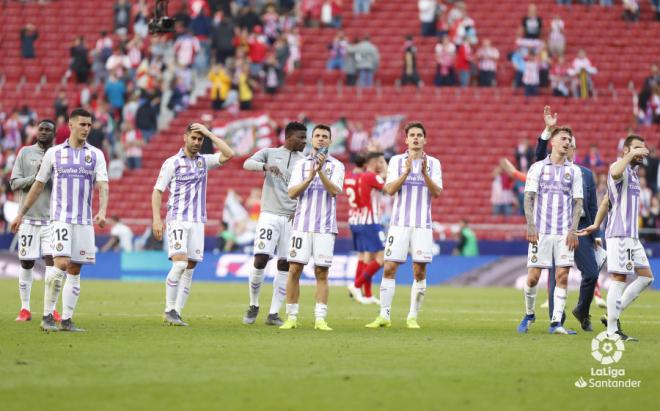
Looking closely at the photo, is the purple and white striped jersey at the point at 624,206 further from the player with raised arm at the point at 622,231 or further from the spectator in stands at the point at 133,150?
the spectator in stands at the point at 133,150

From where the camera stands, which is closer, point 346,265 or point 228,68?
point 346,265

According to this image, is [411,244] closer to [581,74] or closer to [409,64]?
[409,64]

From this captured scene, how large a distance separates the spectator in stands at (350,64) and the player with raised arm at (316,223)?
76.6 feet

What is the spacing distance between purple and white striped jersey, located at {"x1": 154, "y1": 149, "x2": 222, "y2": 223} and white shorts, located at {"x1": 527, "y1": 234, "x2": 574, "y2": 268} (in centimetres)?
428

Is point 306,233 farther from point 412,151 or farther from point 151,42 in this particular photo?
Result: point 151,42

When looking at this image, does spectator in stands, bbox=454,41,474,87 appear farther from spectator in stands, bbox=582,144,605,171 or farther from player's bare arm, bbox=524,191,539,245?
player's bare arm, bbox=524,191,539,245

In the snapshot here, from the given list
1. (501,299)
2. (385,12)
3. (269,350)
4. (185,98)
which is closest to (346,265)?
(501,299)

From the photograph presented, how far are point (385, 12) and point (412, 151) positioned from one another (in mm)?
26396

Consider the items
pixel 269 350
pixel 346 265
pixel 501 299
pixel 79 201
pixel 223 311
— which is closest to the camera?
pixel 269 350

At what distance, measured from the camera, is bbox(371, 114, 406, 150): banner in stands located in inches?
1434

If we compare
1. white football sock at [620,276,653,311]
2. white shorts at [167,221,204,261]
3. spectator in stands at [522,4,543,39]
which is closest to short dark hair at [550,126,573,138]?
white football sock at [620,276,653,311]

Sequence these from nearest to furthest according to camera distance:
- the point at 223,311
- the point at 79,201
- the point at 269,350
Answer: the point at 269,350, the point at 79,201, the point at 223,311

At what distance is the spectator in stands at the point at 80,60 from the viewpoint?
39.8 metres

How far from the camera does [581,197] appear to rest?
49.5ft
